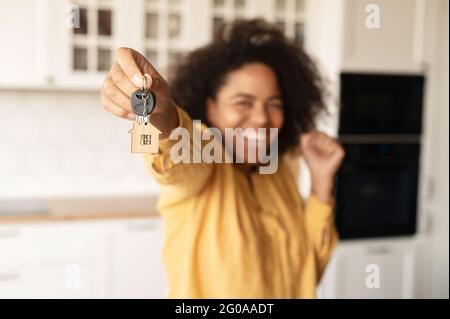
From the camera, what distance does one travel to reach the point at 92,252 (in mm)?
1710

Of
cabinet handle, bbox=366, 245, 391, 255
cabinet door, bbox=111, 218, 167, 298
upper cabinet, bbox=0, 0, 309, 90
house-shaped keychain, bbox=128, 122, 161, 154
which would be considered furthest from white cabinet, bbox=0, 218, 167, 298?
house-shaped keychain, bbox=128, 122, 161, 154

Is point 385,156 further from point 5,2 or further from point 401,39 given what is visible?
point 5,2

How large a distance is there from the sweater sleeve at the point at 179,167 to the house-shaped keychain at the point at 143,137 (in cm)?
6

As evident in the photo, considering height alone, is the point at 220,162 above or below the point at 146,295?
above

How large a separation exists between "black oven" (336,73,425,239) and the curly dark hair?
3.12 feet

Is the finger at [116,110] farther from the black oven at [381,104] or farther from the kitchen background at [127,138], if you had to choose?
the black oven at [381,104]

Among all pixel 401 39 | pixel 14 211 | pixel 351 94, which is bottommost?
pixel 14 211

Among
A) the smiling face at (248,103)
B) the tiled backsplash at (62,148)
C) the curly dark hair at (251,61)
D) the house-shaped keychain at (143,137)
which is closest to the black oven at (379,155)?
the tiled backsplash at (62,148)

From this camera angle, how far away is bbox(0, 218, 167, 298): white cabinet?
5.28ft

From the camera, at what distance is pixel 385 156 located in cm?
191

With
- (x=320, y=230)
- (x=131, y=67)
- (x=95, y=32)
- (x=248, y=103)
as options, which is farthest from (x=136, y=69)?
(x=95, y=32)

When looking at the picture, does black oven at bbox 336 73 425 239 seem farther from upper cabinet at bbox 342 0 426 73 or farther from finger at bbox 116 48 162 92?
finger at bbox 116 48 162 92
